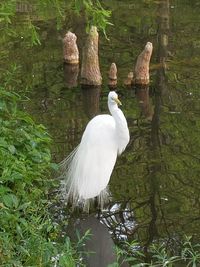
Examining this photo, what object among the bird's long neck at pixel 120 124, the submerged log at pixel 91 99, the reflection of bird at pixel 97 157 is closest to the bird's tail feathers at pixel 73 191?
the reflection of bird at pixel 97 157

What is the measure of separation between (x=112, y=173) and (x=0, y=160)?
2.65 m

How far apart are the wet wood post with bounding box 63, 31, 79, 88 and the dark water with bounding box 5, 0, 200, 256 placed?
8cm

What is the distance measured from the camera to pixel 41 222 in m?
5.41

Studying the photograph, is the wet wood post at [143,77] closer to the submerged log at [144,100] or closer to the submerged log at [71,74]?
the submerged log at [144,100]

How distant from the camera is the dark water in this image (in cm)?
707

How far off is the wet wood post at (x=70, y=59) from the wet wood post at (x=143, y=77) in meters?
0.99

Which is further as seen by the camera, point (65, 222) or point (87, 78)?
point (87, 78)

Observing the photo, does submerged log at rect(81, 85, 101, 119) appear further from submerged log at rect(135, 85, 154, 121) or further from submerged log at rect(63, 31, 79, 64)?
submerged log at rect(63, 31, 79, 64)

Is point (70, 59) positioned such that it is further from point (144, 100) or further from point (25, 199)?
point (25, 199)

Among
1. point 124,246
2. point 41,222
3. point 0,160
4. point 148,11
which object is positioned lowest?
point 124,246

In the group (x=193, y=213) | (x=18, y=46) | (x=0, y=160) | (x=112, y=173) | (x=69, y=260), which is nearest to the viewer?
(x=69, y=260)

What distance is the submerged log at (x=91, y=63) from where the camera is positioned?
32.9 feet

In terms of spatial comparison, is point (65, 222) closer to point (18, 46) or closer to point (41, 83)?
point (41, 83)

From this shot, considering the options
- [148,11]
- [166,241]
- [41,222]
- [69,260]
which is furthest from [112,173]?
[148,11]
